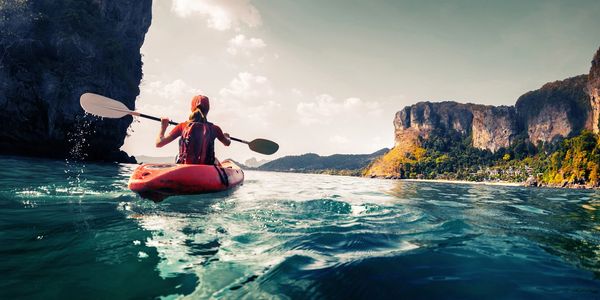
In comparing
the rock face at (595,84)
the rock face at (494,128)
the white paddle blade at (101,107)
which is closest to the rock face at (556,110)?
the rock face at (494,128)

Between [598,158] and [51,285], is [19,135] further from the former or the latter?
[598,158]

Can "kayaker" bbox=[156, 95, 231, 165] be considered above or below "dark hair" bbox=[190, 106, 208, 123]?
below

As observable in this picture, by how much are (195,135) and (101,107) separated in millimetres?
3831

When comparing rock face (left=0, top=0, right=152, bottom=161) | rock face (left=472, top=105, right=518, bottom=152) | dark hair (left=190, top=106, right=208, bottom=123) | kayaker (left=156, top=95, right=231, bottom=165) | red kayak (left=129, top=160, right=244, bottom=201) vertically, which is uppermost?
rock face (left=472, top=105, right=518, bottom=152)

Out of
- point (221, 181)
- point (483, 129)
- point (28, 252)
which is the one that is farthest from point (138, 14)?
point (483, 129)

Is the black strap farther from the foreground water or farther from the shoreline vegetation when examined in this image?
the shoreline vegetation

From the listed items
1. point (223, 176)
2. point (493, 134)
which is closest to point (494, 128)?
point (493, 134)

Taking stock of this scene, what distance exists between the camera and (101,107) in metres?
9.16

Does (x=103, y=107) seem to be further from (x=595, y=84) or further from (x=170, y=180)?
(x=595, y=84)

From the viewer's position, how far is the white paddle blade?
29.3 ft

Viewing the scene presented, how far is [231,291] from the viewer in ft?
8.36

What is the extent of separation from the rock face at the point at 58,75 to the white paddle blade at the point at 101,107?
1113 inches

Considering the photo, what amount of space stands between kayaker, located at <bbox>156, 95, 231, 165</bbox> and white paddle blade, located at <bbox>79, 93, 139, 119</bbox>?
2.46 metres

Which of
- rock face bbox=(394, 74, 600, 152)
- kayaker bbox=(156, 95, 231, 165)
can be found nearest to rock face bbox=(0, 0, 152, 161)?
kayaker bbox=(156, 95, 231, 165)
